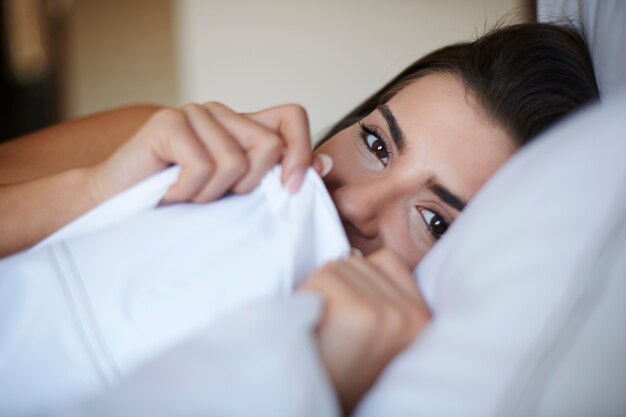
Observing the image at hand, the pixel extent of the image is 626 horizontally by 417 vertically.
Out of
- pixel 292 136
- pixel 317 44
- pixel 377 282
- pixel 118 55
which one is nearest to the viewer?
pixel 377 282

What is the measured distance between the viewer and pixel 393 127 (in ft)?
2.57

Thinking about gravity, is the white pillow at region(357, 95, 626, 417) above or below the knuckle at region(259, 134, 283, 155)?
below

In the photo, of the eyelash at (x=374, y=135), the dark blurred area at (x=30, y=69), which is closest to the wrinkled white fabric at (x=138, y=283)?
the eyelash at (x=374, y=135)

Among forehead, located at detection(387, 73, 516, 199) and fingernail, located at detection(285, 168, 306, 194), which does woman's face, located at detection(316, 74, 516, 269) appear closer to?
forehead, located at detection(387, 73, 516, 199)

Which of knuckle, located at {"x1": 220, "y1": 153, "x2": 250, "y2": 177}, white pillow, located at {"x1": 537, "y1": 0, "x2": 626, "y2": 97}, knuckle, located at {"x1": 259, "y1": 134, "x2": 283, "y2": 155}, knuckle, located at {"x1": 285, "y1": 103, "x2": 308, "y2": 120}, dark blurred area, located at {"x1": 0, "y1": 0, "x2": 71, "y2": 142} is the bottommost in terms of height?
dark blurred area, located at {"x1": 0, "y1": 0, "x2": 71, "y2": 142}

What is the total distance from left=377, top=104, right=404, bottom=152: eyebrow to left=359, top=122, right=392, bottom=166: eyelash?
20mm

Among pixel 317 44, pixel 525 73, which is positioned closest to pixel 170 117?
pixel 525 73

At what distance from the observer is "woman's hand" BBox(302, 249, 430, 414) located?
43cm

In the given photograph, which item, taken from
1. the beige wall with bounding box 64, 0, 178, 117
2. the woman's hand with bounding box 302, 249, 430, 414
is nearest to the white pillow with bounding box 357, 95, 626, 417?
the woman's hand with bounding box 302, 249, 430, 414

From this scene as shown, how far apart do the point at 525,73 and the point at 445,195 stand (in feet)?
0.91

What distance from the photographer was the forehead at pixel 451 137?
0.72 metres

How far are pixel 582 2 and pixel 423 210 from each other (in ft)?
1.89

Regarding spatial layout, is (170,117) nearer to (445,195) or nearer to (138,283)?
(138,283)

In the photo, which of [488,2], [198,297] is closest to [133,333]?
[198,297]
